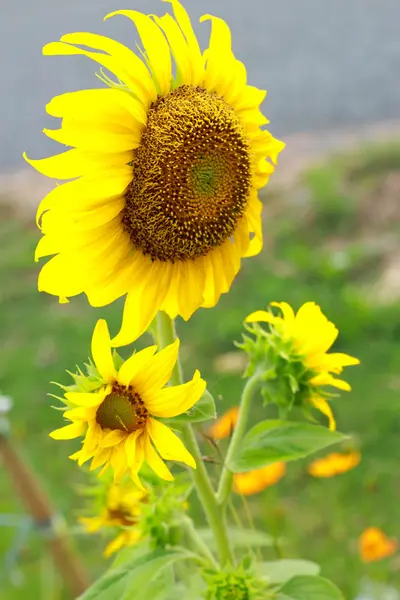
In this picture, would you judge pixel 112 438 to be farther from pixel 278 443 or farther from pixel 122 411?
pixel 278 443

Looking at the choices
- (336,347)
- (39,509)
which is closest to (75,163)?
(39,509)

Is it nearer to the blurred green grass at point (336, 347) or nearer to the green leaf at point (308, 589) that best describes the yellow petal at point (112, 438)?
the green leaf at point (308, 589)

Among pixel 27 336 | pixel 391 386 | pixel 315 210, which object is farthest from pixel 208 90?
pixel 315 210

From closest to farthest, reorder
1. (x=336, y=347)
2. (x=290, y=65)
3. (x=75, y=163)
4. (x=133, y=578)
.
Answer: (x=75, y=163) → (x=133, y=578) → (x=336, y=347) → (x=290, y=65)

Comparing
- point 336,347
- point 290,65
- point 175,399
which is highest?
point 290,65

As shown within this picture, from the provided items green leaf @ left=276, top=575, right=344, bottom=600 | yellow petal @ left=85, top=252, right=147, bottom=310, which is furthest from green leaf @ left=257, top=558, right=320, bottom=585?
yellow petal @ left=85, top=252, right=147, bottom=310

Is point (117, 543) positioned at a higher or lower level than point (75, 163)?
lower
